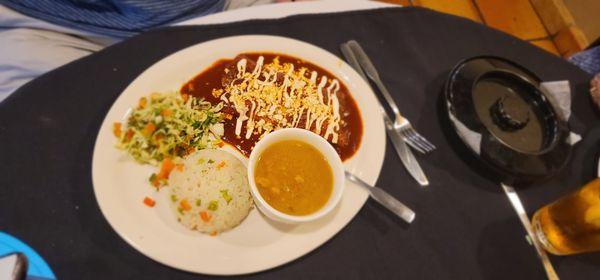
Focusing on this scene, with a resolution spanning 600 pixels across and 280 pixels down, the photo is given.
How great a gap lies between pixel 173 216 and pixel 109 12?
90cm

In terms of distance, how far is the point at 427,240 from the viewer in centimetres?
133

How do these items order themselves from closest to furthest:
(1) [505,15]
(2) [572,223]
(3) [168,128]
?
(2) [572,223] → (3) [168,128] → (1) [505,15]

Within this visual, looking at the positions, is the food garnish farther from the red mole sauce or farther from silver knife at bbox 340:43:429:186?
silver knife at bbox 340:43:429:186

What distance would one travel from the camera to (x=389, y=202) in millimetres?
1332

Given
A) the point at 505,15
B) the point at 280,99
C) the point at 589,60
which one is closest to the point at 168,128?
the point at 280,99

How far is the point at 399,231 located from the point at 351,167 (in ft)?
0.85

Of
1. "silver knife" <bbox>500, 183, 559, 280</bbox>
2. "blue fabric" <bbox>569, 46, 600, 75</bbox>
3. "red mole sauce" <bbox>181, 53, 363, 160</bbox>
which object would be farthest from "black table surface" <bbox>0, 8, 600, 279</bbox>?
"blue fabric" <bbox>569, 46, 600, 75</bbox>

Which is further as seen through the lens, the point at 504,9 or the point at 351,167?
the point at 504,9

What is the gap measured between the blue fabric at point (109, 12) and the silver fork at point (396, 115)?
0.68 meters

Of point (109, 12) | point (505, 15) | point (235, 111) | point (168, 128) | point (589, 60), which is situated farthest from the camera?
point (505, 15)

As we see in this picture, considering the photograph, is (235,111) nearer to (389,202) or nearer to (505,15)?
(389,202)

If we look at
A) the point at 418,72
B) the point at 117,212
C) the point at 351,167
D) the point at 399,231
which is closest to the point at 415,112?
the point at 418,72

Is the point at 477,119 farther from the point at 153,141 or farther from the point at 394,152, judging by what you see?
the point at 153,141

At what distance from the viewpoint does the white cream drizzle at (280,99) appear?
1.47 meters
